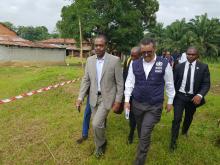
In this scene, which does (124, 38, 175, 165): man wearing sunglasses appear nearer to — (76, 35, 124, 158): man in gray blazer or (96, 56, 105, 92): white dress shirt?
(76, 35, 124, 158): man in gray blazer

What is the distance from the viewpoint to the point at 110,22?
38750 mm

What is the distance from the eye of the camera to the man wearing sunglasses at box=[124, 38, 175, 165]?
4617 millimetres

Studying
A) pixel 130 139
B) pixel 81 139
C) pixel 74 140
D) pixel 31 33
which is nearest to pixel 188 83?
pixel 130 139

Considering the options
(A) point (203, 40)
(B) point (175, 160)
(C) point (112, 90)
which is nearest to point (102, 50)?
(C) point (112, 90)

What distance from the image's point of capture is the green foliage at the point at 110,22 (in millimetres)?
36406

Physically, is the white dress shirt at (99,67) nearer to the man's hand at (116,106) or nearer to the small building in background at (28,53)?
the man's hand at (116,106)

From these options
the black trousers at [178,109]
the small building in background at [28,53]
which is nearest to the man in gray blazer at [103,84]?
the black trousers at [178,109]

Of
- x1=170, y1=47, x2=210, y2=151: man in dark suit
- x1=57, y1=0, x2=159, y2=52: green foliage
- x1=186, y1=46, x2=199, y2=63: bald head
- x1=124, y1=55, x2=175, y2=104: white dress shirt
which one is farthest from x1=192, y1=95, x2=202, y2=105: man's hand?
x1=57, y1=0, x2=159, y2=52: green foliage

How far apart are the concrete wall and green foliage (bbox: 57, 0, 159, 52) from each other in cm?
313

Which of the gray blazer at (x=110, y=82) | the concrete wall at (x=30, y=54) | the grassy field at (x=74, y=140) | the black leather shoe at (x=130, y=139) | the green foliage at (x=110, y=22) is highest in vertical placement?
the green foliage at (x=110, y=22)

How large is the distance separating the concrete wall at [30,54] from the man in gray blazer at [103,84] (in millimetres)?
32892

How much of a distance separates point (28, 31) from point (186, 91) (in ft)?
338

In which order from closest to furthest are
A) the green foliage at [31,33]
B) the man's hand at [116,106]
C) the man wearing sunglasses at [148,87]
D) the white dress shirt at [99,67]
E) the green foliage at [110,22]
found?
1. the man wearing sunglasses at [148,87]
2. the man's hand at [116,106]
3. the white dress shirt at [99,67]
4. the green foliage at [110,22]
5. the green foliage at [31,33]

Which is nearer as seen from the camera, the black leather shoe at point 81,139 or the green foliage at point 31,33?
the black leather shoe at point 81,139
